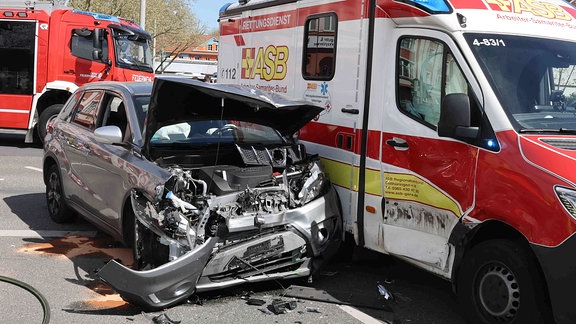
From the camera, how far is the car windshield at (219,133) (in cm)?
585

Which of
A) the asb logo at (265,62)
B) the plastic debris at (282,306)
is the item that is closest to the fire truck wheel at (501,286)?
the plastic debris at (282,306)

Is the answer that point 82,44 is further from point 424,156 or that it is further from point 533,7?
point 533,7

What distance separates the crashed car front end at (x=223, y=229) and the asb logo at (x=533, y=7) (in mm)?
2076

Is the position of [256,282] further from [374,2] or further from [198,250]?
[374,2]

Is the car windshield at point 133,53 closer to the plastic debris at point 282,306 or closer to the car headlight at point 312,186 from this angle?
the car headlight at point 312,186

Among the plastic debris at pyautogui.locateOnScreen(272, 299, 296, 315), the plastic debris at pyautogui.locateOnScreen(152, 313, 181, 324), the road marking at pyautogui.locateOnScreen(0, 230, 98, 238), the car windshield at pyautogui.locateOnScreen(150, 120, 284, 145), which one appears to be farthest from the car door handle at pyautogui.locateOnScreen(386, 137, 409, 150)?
the road marking at pyautogui.locateOnScreen(0, 230, 98, 238)

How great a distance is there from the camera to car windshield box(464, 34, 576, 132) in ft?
14.3

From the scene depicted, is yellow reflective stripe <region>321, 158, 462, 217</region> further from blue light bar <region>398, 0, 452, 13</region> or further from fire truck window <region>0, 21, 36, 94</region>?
fire truck window <region>0, 21, 36, 94</region>

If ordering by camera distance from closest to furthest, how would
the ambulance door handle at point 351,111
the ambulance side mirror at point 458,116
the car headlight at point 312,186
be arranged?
the ambulance side mirror at point 458,116 → the car headlight at point 312,186 → the ambulance door handle at point 351,111

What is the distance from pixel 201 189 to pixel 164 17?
118 feet

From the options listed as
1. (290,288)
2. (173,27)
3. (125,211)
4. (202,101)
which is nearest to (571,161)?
(290,288)

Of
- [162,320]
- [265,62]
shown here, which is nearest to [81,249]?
[162,320]

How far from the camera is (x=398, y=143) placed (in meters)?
5.07

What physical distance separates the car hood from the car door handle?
950 mm
